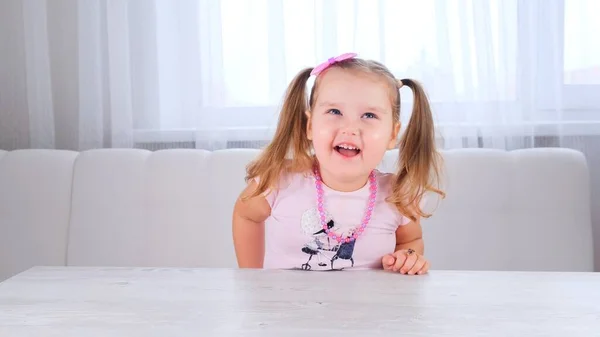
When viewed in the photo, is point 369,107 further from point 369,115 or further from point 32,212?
point 32,212

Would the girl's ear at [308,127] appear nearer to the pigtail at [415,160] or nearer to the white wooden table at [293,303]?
the pigtail at [415,160]

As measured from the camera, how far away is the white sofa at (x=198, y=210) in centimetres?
204

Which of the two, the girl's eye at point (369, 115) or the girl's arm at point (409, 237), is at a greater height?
the girl's eye at point (369, 115)

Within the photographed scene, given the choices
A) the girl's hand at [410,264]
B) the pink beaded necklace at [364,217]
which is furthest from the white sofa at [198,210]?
the girl's hand at [410,264]

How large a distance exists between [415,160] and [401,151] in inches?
1.6

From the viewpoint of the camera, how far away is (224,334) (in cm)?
94

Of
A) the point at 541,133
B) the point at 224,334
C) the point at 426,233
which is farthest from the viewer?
the point at 541,133

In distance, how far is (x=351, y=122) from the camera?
1.45m

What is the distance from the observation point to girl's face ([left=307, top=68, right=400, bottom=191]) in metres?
1.45

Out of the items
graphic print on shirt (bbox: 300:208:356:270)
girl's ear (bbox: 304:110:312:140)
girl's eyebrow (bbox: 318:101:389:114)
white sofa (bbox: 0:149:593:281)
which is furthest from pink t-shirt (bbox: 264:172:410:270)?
white sofa (bbox: 0:149:593:281)

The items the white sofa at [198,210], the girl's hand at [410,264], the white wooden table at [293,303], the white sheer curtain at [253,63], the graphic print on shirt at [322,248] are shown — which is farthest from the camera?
the white sheer curtain at [253,63]

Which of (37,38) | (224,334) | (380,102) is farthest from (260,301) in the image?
(37,38)

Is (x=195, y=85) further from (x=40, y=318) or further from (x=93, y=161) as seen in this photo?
(x=40, y=318)

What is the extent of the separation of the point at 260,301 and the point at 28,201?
1.24m
